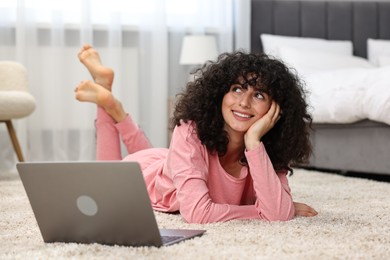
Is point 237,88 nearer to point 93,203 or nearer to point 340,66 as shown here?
point 93,203

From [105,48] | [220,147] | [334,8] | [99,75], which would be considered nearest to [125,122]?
[99,75]

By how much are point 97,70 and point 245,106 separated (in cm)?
101

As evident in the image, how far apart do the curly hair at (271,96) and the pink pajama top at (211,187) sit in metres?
0.04

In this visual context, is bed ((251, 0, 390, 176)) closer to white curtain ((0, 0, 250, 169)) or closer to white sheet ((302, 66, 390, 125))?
white sheet ((302, 66, 390, 125))

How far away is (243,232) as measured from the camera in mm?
1768

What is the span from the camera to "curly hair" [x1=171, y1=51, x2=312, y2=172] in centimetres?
201

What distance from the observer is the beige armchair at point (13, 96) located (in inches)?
133

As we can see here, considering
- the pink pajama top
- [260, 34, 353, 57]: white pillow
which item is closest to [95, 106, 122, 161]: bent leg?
the pink pajama top

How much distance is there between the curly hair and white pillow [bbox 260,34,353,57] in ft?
8.39

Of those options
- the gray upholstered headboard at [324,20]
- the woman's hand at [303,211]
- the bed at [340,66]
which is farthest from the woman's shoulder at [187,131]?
the gray upholstered headboard at [324,20]

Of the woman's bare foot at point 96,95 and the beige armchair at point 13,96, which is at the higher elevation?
the woman's bare foot at point 96,95

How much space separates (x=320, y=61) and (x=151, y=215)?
10.1 ft

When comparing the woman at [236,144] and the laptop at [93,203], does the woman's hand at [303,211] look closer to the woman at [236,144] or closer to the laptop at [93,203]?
the woman at [236,144]

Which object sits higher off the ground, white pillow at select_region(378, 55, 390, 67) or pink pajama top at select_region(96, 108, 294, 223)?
white pillow at select_region(378, 55, 390, 67)
